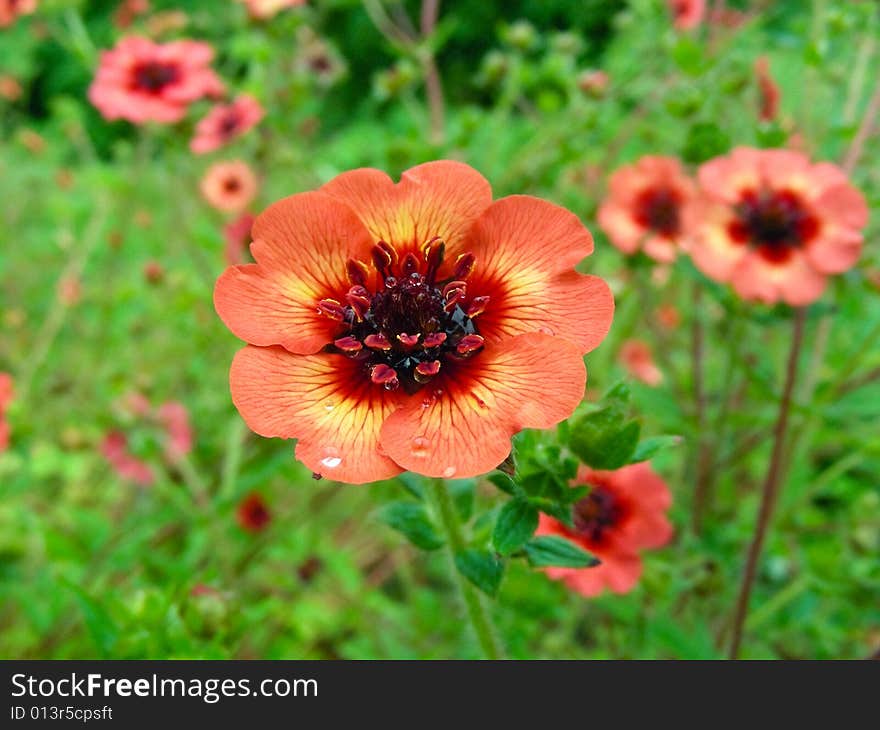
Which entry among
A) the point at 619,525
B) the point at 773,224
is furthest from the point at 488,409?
the point at 773,224

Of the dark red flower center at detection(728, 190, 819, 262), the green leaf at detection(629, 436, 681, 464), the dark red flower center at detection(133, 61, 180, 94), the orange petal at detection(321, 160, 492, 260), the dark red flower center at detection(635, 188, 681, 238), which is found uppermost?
the dark red flower center at detection(133, 61, 180, 94)

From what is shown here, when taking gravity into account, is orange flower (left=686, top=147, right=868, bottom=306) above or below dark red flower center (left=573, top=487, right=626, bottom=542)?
above

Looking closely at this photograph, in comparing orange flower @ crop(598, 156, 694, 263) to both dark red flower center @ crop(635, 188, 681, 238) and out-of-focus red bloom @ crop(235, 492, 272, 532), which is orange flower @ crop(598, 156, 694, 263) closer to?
dark red flower center @ crop(635, 188, 681, 238)

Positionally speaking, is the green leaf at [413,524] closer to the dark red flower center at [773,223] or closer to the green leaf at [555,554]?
the green leaf at [555,554]

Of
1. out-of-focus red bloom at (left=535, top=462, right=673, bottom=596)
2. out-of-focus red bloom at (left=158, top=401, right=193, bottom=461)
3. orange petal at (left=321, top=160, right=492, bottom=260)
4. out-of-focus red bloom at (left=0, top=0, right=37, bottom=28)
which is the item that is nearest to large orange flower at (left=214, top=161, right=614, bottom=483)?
orange petal at (left=321, top=160, right=492, bottom=260)

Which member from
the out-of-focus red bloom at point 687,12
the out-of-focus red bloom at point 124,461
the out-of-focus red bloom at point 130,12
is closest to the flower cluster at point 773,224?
the out-of-focus red bloom at point 687,12

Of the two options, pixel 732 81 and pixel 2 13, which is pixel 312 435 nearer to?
pixel 732 81

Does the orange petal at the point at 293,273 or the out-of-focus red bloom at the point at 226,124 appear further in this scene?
the out-of-focus red bloom at the point at 226,124

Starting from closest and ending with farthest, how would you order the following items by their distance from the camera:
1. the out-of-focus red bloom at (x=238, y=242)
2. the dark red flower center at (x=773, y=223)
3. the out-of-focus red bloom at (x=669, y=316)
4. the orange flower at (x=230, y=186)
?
the dark red flower center at (x=773, y=223), the out-of-focus red bloom at (x=238, y=242), the orange flower at (x=230, y=186), the out-of-focus red bloom at (x=669, y=316)
